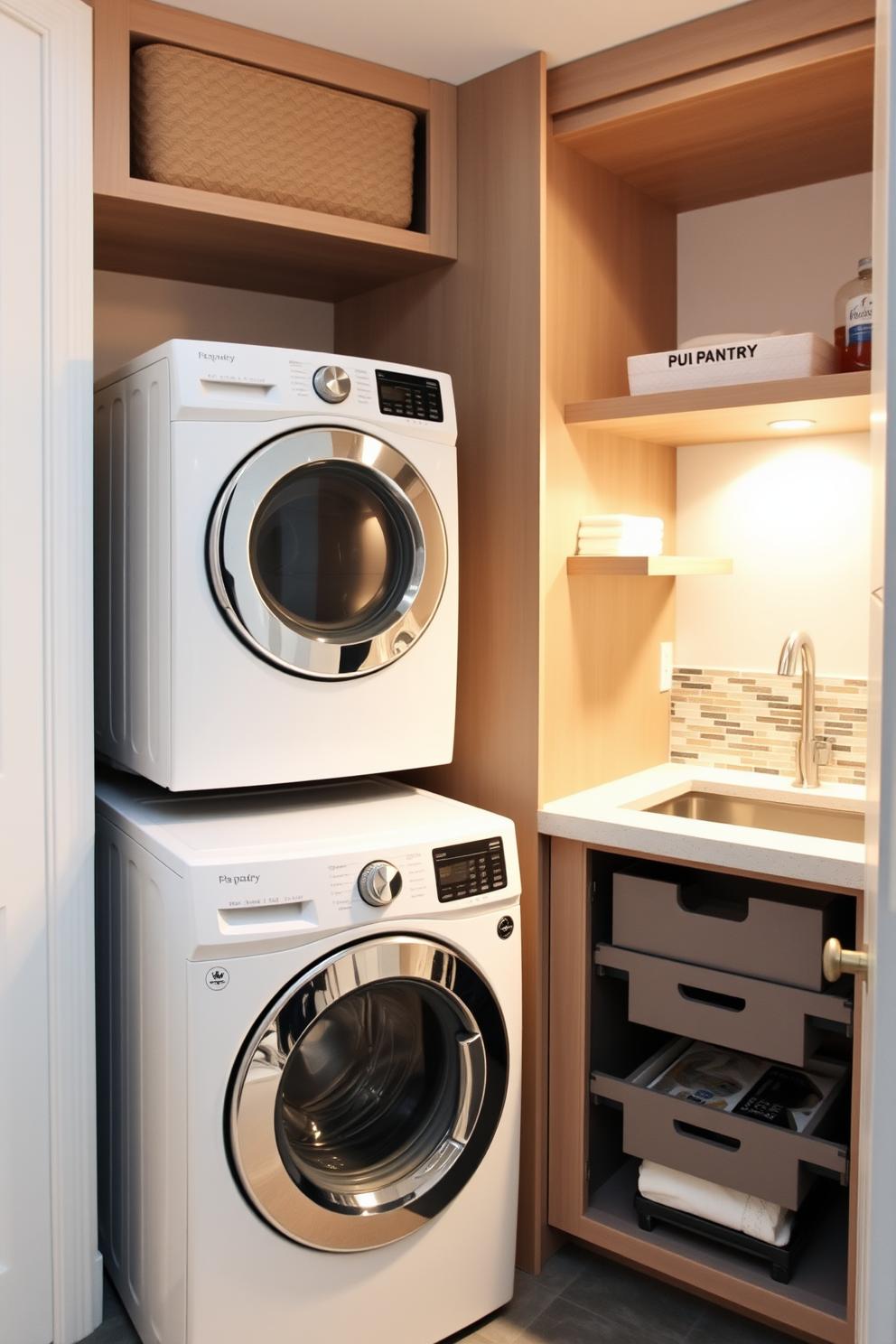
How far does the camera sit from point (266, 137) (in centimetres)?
199

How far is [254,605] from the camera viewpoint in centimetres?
Answer: 180

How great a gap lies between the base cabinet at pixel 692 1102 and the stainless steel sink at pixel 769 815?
0.43 feet

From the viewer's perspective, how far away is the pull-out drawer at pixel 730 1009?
1842 mm

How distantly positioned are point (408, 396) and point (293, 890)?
897mm

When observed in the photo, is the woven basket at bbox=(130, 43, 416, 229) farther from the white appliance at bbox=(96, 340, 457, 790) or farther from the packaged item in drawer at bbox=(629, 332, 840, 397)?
the packaged item in drawer at bbox=(629, 332, 840, 397)

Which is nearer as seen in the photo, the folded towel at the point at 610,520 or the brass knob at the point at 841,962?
the brass knob at the point at 841,962

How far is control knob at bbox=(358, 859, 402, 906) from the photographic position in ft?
5.66

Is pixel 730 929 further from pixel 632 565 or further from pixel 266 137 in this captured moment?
pixel 266 137

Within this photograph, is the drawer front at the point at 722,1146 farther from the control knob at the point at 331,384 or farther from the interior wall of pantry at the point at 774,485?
the control knob at the point at 331,384

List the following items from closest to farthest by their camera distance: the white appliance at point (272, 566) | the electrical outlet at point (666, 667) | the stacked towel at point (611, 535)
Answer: the white appliance at point (272, 566) → the stacked towel at point (611, 535) → the electrical outlet at point (666, 667)

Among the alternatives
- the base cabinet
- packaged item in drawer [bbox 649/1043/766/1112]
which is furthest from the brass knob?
packaged item in drawer [bbox 649/1043/766/1112]

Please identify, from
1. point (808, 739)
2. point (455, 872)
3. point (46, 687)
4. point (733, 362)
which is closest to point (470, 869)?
point (455, 872)

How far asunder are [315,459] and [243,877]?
0.70 m

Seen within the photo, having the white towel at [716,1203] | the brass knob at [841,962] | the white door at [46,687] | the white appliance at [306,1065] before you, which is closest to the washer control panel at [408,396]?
the white door at [46,687]
